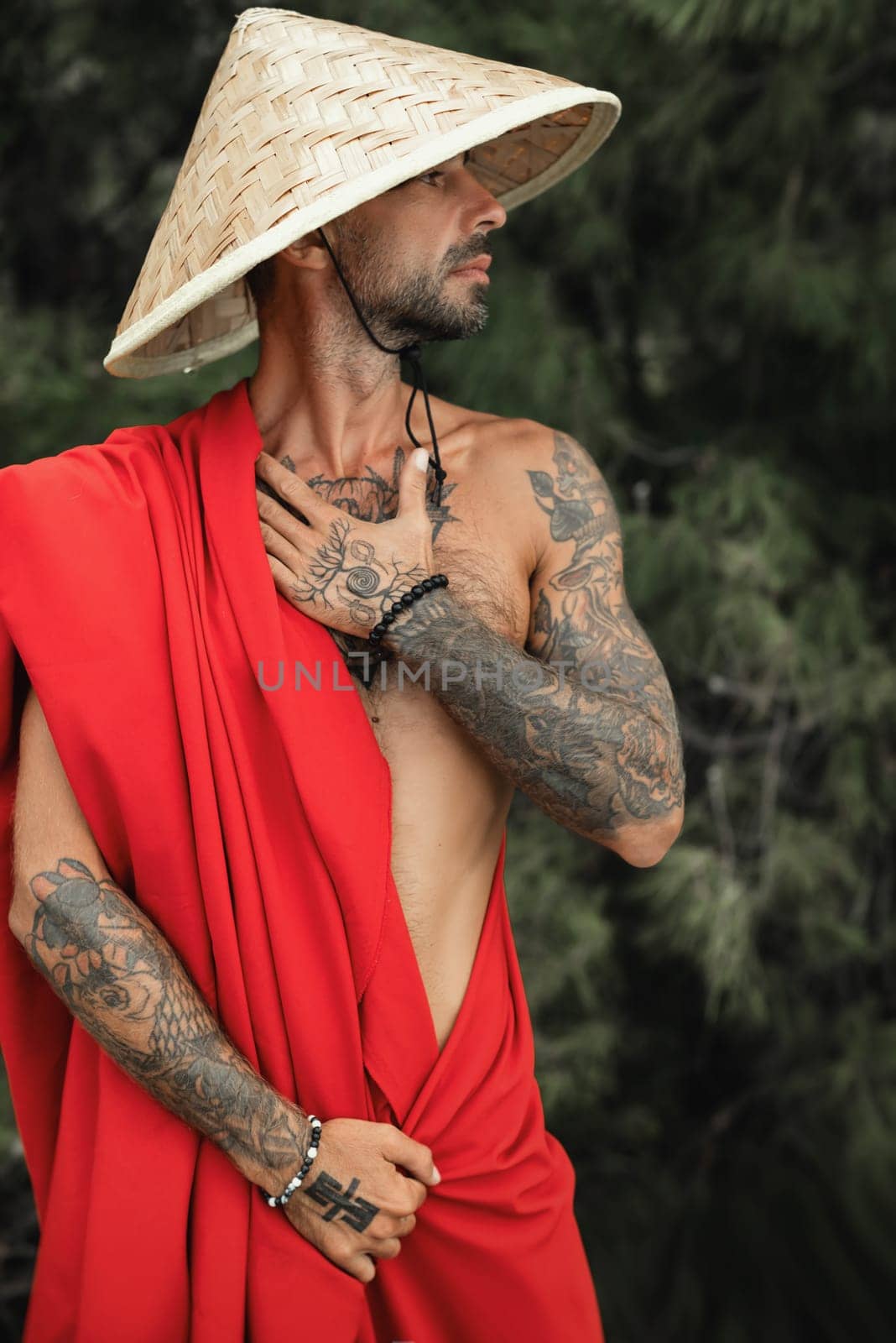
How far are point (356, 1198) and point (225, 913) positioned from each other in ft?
0.98

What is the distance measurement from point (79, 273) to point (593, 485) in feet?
6.66

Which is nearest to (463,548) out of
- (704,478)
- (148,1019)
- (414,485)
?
(414,485)

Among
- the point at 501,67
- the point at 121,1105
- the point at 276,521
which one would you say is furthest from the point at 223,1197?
the point at 501,67

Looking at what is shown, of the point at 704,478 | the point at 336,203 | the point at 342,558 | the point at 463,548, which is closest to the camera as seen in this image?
the point at 336,203

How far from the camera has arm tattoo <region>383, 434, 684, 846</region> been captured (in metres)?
1.29

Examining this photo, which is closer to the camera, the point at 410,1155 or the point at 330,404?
the point at 410,1155

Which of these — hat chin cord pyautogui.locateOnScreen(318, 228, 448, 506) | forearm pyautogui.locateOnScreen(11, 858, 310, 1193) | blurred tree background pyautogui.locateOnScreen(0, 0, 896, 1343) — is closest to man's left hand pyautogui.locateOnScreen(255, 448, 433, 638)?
hat chin cord pyautogui.locateOnScreen(318, 228, 448, 506)

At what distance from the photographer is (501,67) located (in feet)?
4.42

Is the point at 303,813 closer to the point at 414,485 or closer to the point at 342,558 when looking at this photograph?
the point at 342,558

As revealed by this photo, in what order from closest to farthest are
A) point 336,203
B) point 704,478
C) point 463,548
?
point 336,203, point 463,548, point 704,478

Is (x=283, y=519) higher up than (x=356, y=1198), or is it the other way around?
(x=283, y=519)

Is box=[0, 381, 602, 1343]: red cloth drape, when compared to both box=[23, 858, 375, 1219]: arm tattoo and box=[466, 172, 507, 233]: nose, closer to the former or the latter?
box=[23, 858, 375, 1219]: arm tattoo

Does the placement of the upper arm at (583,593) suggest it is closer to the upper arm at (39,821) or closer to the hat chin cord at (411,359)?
the hat chin cord at (411,359)

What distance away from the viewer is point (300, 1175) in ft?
4.08
